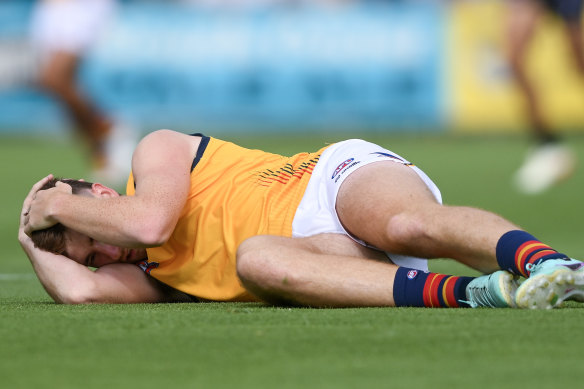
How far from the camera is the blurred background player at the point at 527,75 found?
10.1m

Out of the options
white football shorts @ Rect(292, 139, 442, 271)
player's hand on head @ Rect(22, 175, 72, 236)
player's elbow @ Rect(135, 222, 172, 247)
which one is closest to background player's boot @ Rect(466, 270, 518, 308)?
white football shorts @ Rect(292, 139, 442, 271)

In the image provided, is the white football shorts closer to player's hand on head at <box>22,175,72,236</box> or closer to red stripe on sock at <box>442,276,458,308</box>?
red stripe on sock at <box>442,276,458,308</box>

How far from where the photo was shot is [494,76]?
1556cm

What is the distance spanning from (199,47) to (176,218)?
41.8ft

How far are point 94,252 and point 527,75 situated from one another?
696cm

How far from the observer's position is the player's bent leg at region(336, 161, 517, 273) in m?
3.36

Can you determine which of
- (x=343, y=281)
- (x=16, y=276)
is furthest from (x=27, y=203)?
(x=16, y=276)

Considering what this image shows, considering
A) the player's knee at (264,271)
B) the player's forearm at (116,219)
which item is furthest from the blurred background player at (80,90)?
the player's knee at (264,271)

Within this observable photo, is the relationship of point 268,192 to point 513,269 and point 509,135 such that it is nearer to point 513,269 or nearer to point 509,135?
point 513,269

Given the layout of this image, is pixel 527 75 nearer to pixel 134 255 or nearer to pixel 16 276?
pixel 16 276

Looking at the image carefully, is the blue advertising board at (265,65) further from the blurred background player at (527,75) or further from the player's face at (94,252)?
the player's face at (94,252)

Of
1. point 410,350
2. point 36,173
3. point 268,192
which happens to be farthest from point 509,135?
point 410,350

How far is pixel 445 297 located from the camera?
3400mm

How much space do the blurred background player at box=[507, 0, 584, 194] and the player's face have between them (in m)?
6.71
